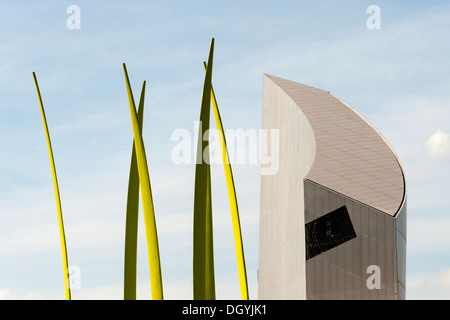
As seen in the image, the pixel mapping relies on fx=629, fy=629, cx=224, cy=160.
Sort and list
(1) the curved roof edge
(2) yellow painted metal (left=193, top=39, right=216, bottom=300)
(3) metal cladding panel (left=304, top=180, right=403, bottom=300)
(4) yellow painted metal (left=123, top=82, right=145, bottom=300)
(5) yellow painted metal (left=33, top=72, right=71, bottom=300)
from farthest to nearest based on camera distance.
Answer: (1) the curved roof edge → (3) metal cladding panel (left=304, top=180, right=403, bottom=300) → (5) yellow painted metal (left=33, top=72, right=71, bottom=300) → (4) yellow painted metal (left=123, top=82, right=145, bottom=300) → (2) yellow painted metal (left=193, top=39, right=216, bottom=300)

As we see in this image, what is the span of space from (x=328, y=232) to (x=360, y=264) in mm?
1718

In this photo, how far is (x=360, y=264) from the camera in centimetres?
2430

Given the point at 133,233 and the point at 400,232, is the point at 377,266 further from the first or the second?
the point at 133,233

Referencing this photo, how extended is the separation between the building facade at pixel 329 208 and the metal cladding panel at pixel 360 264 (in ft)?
0.13

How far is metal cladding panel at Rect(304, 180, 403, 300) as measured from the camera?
24.3 m

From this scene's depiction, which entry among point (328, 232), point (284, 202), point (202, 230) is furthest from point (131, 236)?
point (284, 202)

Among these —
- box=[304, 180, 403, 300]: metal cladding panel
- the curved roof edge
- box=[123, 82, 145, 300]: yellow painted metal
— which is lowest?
box=[304, 180, 403, 300]: metal cladding panel

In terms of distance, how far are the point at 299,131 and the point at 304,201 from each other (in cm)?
526

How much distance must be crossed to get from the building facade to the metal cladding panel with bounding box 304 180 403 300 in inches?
1.5

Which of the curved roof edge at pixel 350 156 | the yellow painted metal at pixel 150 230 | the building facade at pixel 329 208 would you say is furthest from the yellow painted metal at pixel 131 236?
the curved roof edge at pixel 350 156

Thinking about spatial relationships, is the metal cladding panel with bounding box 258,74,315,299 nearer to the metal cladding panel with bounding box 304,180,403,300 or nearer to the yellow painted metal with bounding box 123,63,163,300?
the metal cladding panel with bounding box 304,180,403,300

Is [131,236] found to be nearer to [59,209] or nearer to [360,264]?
[59,209]

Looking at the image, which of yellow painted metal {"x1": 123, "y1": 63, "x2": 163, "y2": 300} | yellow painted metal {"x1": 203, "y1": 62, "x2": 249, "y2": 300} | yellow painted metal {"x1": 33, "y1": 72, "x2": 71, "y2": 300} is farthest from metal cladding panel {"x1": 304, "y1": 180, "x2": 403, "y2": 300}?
yellow painted metal {"x1": 123, "y1": 63, "x2": 163, "y2": 300}
